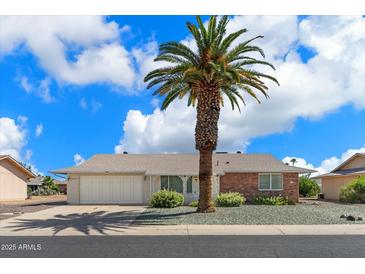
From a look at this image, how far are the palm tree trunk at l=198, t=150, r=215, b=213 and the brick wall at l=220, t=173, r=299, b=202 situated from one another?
9551 millimetres

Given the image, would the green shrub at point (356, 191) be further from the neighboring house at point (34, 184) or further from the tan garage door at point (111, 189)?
the neighboring house at point (34, 184)

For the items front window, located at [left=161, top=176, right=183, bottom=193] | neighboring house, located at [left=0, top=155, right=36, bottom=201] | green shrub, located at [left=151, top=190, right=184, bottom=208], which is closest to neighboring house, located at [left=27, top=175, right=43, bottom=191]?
neighboring house, located at [left=0, top=155, right=36, bottom=201]

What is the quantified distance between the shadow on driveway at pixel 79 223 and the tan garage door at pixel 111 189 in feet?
32.6

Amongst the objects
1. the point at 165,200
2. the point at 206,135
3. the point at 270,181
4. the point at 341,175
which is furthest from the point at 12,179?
the point at 341,175

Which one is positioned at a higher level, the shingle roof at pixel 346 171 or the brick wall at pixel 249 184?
the shingle roof at pixel 346 171

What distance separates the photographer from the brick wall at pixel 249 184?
103 feet

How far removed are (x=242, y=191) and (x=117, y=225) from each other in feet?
50.5

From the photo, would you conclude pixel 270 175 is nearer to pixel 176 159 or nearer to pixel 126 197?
pixel 176 159

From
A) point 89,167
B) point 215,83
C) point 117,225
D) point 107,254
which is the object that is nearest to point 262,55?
point 215,83

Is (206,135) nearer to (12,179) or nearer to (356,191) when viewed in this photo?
(356,191)

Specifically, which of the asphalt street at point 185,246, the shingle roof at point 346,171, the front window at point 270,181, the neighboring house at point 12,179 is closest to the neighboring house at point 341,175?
the shingle roof at point 346,171

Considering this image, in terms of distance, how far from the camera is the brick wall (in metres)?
31.5

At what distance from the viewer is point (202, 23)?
2166cm

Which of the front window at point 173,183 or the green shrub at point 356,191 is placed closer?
the green shrub at point 356,191
